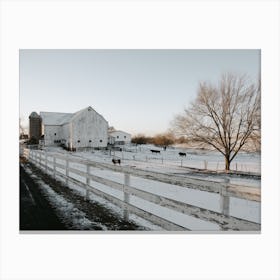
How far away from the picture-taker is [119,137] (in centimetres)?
431

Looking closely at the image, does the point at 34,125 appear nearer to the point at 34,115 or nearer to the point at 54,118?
the point at 34,115

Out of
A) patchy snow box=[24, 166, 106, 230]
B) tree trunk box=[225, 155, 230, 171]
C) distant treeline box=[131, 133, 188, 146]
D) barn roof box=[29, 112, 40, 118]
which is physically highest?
barn roof box=[29, 112, 40, 118]

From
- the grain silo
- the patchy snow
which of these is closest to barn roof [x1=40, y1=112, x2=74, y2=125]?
the grain silo

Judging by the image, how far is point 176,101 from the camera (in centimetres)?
→ 408

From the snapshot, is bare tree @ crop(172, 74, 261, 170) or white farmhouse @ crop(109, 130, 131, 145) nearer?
bare tree @ crop(172, 74, 261, 170)

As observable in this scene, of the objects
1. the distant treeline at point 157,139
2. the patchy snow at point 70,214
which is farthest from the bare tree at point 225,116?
the patchy snow at point 70,214

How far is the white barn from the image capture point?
4.20 m

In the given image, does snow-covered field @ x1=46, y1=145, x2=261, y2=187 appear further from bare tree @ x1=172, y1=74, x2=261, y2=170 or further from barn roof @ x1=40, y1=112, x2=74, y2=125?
barn roof @ x1=40, y1=112, x2=74, y2=125

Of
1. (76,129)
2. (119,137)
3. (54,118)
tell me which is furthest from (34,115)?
(119,137)

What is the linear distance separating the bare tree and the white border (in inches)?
12.0
